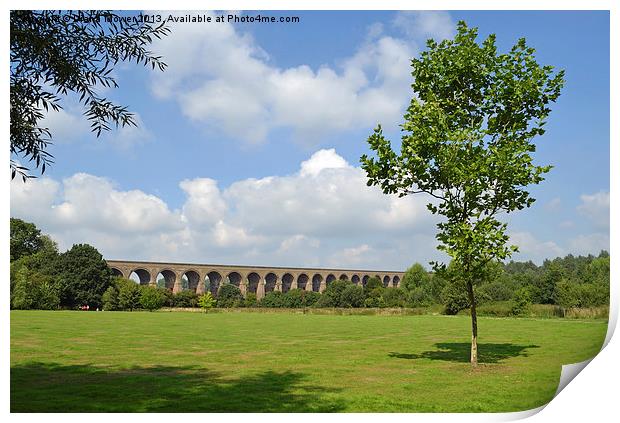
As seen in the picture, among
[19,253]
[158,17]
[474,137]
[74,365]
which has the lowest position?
[74,365]

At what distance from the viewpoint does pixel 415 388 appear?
540 inches

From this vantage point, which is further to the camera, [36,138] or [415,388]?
[415,388]

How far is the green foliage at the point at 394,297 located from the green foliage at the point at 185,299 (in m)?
22.0

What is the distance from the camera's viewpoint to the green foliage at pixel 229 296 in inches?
2579

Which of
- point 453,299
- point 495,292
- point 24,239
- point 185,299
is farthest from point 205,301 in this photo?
point 495,292

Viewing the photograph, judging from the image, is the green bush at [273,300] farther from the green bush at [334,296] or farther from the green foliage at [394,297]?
the green foliage at [394,297]

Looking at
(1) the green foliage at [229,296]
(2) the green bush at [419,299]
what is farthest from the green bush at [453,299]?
(1) the green foliage at [229,296]

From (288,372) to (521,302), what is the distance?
97.8 ft

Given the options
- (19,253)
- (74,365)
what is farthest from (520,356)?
(19,253)

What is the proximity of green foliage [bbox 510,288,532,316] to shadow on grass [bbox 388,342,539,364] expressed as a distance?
62.1 feet

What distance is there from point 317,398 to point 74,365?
30.0ft

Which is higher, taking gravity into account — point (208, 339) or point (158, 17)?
point (158, 17)

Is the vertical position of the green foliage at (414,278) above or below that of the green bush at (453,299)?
above
